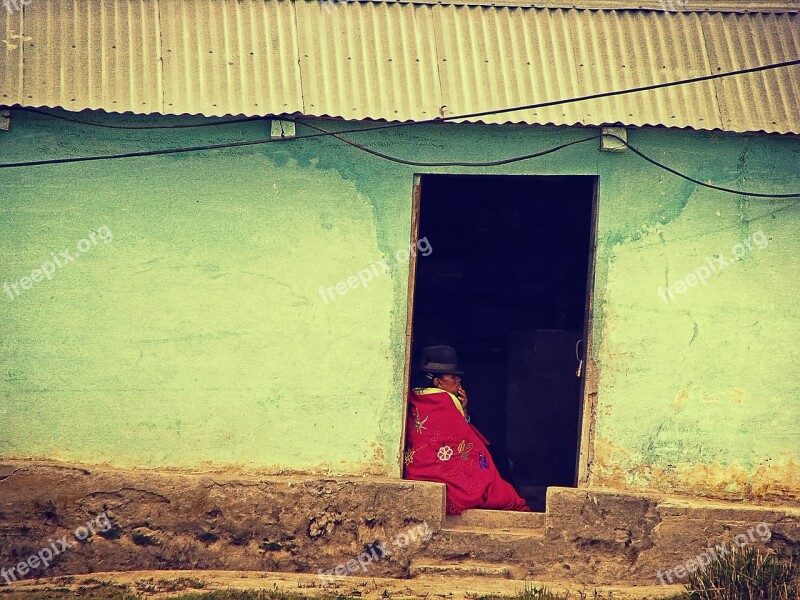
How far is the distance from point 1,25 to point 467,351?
5.52 m

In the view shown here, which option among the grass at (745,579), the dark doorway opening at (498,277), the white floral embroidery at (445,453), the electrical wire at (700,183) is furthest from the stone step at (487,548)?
the dark doorway opening at (498,277)

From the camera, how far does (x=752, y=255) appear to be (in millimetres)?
7227

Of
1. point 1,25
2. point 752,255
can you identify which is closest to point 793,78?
point 752,255

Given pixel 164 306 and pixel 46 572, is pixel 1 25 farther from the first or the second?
pixel 46 572

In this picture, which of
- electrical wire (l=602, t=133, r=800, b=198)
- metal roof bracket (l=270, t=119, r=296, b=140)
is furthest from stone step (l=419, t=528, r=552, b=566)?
metal roof bracket (l=270, t=119, r=296, b=140)

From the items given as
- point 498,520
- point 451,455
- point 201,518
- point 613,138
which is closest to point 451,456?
point 451,455

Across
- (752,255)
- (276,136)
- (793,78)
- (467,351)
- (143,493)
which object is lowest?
(143,493)

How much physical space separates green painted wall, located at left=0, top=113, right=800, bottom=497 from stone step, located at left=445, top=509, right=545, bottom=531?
0.52 meters

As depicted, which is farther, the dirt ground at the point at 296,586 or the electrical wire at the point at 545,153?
the electrical wire at the point at 545,153

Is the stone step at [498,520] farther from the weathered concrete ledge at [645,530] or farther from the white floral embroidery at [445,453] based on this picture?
the white floral embroidery at [445,453]

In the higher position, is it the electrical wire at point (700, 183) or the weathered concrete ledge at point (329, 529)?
the electrical wire at point (700, 183)

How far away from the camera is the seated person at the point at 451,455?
293 inches

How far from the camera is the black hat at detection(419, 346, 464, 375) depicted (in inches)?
314

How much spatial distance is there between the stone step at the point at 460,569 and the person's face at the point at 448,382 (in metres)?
1.36
